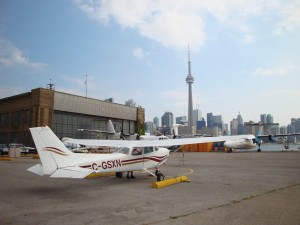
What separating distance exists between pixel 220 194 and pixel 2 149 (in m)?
46.7

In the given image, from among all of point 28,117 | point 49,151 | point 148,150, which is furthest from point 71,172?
point 28,117

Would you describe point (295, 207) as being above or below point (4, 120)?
below

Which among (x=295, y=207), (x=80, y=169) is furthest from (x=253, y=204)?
(x=80, y=169)

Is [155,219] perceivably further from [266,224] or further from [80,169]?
[80,169]

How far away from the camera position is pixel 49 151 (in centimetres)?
1096

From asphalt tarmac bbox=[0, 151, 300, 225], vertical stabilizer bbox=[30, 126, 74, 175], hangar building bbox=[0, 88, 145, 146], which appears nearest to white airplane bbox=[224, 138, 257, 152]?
hangar building bbox=[0, 88, 145, 146]

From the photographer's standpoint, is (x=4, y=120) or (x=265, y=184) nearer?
(x=265, y=184)

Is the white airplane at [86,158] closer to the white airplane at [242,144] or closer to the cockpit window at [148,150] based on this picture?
the cockpit window at [148,150]

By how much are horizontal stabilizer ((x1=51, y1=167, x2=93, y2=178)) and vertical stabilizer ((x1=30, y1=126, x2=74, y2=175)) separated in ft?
1.11

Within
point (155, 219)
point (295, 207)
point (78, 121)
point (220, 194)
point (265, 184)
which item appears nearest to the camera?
point (155, 219)

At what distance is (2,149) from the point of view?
46.7 m

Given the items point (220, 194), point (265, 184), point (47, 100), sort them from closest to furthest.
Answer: point (220, 194) < point (265, 184) < point (47, 100)

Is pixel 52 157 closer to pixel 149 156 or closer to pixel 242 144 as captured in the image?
pixel 149 156

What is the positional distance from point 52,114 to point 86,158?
47570 millimetres
